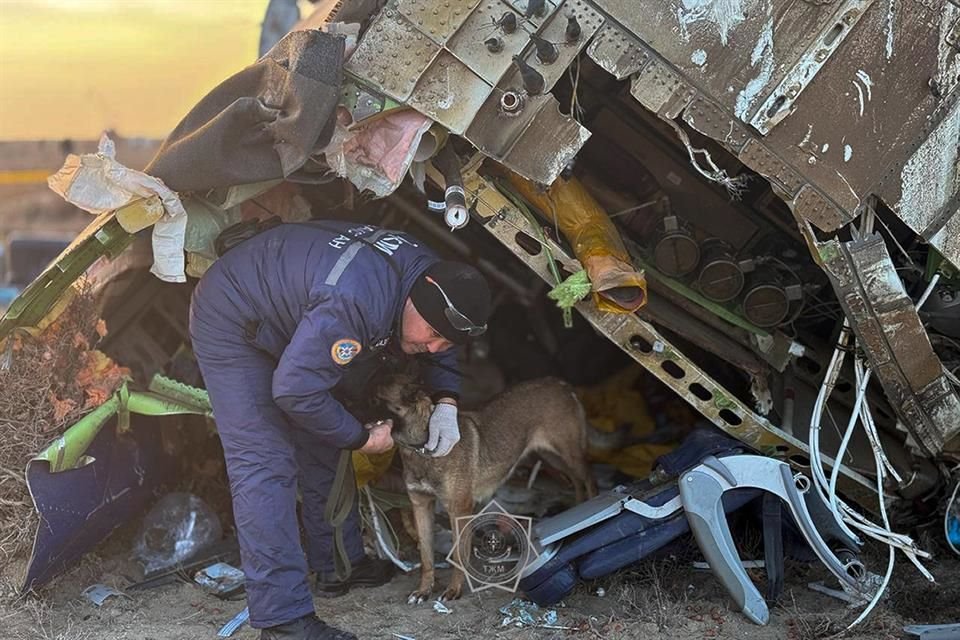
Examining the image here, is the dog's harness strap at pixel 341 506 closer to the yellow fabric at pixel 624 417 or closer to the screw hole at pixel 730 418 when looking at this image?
the screw hole at pixel 730 418

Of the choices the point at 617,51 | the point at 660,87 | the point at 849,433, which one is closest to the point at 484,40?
the point at 617,51

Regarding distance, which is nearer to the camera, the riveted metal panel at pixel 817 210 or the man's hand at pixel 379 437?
the riveted metal panel at pixel 817 210

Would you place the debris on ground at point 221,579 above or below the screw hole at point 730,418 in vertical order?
below

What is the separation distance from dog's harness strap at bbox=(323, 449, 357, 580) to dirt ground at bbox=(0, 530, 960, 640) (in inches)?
6.9

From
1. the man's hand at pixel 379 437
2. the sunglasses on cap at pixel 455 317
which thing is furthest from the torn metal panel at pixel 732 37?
the man's hand at pixel 379 437

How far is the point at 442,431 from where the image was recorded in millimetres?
4543

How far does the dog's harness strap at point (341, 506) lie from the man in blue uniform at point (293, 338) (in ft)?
1.36

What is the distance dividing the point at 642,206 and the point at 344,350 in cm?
206

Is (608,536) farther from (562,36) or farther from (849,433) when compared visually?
(562,36)

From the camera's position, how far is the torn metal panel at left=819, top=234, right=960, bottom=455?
4.29 meters

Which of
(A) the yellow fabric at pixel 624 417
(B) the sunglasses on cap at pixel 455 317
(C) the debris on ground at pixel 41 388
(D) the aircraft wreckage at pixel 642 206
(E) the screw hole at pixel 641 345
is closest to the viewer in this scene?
(B) the sunglasses on cap at pixel 455 317

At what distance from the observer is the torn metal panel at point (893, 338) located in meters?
4.29

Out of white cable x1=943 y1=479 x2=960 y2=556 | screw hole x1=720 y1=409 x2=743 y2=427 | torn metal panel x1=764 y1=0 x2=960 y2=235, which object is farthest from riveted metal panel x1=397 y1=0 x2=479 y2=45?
white cable x1=943 y1=479 x2=960 y2=556

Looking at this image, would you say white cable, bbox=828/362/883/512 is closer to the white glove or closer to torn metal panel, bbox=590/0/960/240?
torn metal panel, bbox=590/0/960/240
